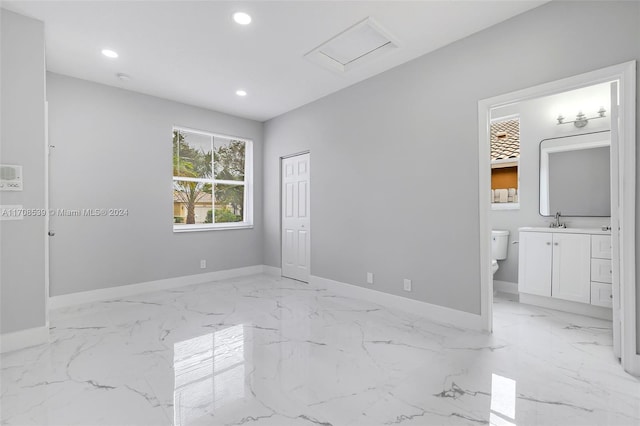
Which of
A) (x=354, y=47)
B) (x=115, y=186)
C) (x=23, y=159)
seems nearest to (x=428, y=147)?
(x=354, y=47)

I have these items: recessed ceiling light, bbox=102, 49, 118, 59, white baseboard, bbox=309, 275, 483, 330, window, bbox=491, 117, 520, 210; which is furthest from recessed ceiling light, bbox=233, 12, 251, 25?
window, bbox=491, 117, 520, 210

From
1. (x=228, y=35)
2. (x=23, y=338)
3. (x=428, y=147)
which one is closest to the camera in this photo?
(x=23, y=338)

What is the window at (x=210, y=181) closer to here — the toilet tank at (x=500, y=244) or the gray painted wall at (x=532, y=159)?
the toilet tank at (x=500, y=244)

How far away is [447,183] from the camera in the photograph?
305 centimetres

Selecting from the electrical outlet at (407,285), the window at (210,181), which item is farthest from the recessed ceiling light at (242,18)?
the electrical outlet at (407,285)

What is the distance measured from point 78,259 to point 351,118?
3.90 meters

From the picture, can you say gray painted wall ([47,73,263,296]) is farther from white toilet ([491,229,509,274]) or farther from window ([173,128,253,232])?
white toilet ([491,229,509,274])

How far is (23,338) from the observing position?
8.33 ft

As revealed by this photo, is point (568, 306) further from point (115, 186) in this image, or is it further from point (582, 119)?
point (115, 186)

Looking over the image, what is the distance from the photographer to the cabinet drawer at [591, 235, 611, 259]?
10.1ft

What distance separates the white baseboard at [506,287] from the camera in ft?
13.5

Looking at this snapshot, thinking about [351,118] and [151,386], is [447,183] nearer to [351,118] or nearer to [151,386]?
[351,118]

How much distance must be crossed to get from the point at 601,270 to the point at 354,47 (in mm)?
3466

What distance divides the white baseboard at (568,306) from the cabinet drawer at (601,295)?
0.10m
